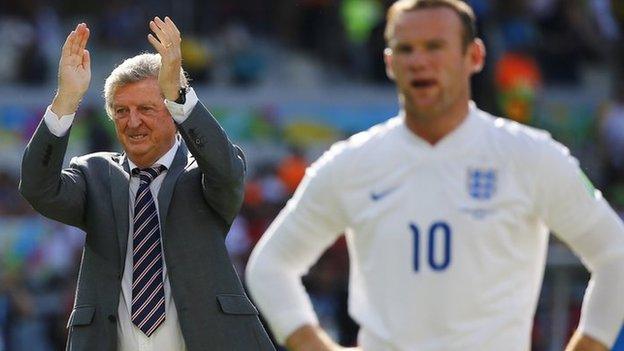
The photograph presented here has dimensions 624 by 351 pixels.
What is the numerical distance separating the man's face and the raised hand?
7.5 inches

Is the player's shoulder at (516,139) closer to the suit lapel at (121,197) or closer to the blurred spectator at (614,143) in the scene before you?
the suit lapel at (121,197)

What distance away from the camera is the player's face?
539 cm

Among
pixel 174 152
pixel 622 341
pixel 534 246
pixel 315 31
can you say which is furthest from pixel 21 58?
pixel 534 246

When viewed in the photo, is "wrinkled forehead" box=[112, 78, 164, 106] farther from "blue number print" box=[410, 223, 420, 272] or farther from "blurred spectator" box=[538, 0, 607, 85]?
"blurred spectator" box=[538, 0, 607, 85]

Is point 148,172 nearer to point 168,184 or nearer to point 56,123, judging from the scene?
point 168,184

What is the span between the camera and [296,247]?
571cm

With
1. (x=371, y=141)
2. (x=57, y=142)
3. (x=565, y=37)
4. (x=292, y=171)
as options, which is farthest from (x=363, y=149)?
(x=565, y=37)

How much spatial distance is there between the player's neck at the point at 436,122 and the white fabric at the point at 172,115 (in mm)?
924

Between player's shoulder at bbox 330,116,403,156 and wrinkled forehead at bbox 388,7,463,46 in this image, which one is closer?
wrinkled forehead at bbox 388,7,463,46

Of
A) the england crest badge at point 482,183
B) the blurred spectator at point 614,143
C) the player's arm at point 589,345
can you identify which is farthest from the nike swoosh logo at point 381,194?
the blurred spectator at point 614,143

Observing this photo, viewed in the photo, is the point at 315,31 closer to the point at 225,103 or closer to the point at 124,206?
the point at 225,103

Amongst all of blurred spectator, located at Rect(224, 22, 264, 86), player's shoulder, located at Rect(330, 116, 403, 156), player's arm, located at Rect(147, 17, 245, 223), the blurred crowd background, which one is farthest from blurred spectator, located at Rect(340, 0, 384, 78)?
player's shoulder, located at Rect(330, 116, 403, 156)

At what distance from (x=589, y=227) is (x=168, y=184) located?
1724mm

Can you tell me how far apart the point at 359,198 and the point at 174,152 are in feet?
3.75
